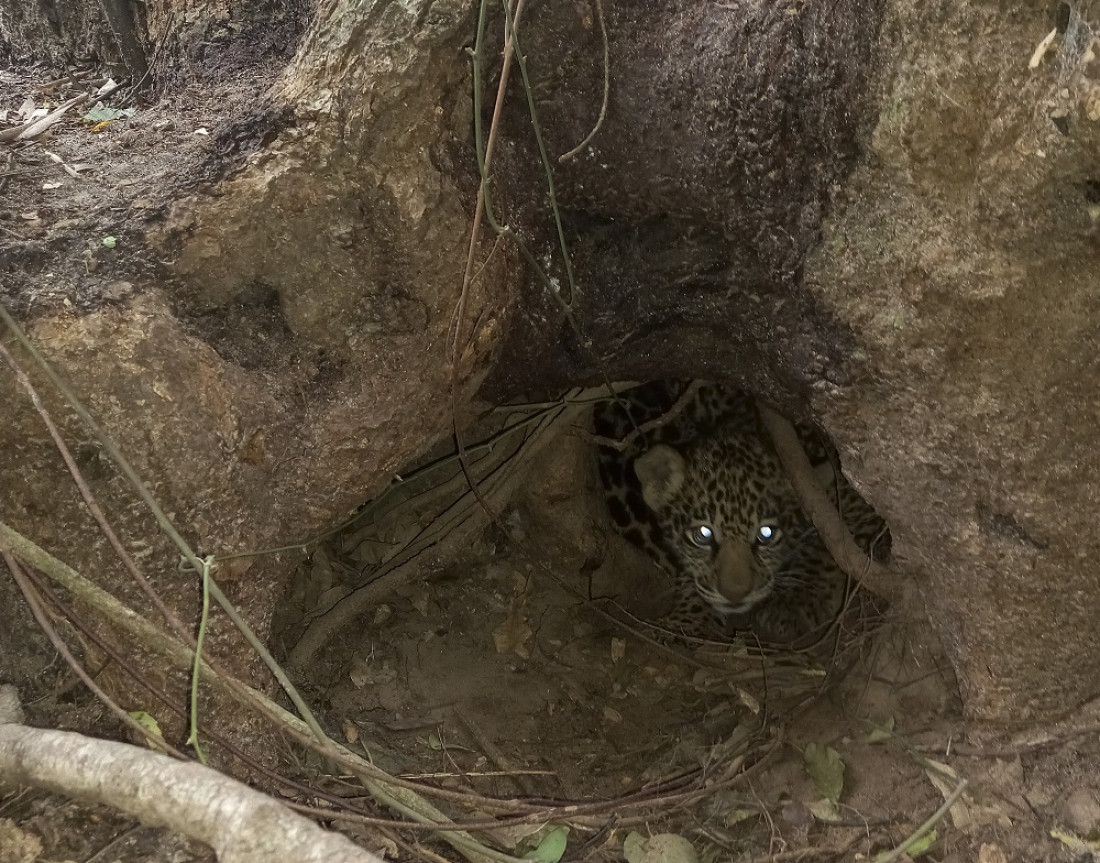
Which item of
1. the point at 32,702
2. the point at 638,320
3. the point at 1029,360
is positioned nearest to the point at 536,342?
the point at 638,320

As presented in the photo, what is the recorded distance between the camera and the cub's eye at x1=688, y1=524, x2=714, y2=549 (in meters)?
3.96

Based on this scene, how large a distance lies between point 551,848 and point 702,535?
195 cm

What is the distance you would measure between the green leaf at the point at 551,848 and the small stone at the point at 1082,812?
1.15 metres

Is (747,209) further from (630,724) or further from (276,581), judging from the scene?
(630,724)

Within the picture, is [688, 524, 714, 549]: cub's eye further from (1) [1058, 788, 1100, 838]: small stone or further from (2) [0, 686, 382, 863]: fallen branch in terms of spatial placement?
(2) [0, 686, 382, 863]: fallen branch

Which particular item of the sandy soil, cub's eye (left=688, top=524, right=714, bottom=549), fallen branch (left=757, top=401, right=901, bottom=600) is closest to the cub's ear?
cub's eye (left=688, top=524, right=714, bottom=549)

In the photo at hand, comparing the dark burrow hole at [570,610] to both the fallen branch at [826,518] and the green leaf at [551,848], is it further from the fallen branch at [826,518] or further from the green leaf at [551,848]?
the green leaf at [551,848]

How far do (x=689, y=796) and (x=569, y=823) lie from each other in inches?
13.6

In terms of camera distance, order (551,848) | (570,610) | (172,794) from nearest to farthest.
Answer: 1. (172,794)
2. (551,848)
3. (570,610)

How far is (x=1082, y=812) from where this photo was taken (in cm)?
194

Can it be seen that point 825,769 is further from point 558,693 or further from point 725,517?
point 725,517

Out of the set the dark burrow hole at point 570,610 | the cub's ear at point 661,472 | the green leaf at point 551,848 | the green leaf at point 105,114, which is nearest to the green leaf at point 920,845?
the dark burrow hole at point 570,610

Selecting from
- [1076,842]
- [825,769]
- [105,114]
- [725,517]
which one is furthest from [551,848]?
[105,114]

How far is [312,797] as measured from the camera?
2.06m
